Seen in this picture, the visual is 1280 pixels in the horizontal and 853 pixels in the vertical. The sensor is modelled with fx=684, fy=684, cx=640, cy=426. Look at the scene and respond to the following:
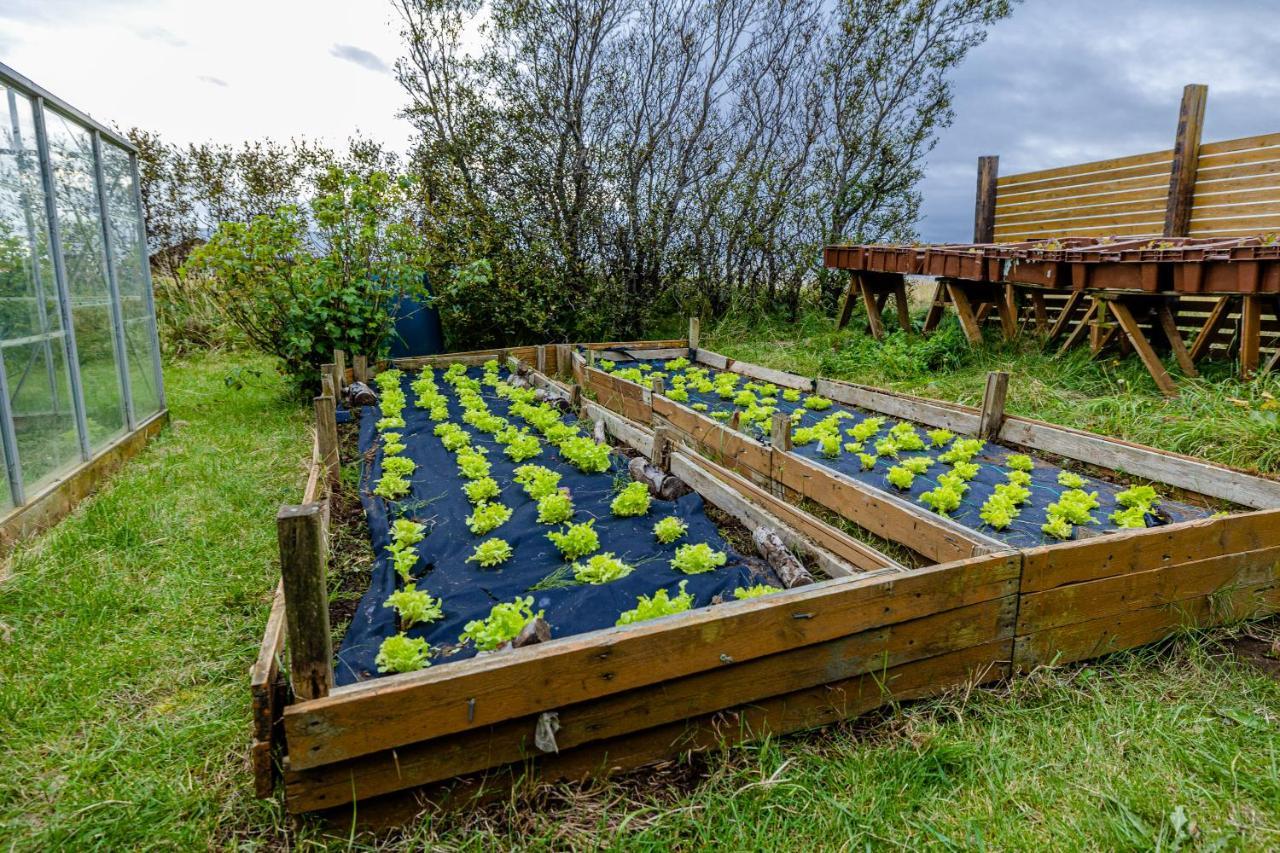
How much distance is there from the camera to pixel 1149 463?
4145 millimetres

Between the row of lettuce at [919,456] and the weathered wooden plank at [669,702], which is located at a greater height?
the row of lettuce at [919,456]

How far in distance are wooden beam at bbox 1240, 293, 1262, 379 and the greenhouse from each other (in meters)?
8.25

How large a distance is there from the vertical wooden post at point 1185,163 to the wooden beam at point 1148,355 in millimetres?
3011

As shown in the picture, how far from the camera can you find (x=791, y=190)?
1128cm

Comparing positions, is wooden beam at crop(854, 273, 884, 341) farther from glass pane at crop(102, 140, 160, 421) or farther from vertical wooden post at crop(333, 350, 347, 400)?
glass pane at crop(102, 140, 160, 421)

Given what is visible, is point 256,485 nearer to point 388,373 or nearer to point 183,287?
point 388,373

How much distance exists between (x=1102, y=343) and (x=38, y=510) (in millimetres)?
8642

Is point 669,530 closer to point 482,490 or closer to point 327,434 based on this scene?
point 482,490

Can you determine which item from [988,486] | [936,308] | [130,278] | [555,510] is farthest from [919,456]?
[130,278]

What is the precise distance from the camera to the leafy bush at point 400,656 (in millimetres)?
2264

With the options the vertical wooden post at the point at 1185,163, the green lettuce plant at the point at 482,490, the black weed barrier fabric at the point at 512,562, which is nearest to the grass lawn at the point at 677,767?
the black weed barrier fabric at the point at 512,562

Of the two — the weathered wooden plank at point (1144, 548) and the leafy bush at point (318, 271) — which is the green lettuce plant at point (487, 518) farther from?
the leafy bush at point (318, 271)

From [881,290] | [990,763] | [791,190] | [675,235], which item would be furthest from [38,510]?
[791,190]

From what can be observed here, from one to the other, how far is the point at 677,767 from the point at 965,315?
23.9ft
